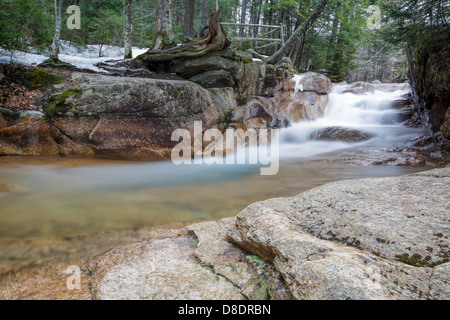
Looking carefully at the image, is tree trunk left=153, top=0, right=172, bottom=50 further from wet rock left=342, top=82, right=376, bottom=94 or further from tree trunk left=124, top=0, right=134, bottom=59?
wet rock left=342, top=82, right=376, bottom=94

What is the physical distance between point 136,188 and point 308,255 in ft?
12.6

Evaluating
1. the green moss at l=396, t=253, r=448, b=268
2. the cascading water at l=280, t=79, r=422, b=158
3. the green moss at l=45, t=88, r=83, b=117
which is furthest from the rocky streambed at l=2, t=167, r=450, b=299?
the cascading water at l=280, t=79, r=422, b=158

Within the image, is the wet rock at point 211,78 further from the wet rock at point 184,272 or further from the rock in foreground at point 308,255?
the wet rock at point 184,272

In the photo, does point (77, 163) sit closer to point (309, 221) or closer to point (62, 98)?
point (62, 98)

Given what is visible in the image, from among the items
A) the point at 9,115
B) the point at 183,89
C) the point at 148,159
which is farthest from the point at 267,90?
the point at 9,115

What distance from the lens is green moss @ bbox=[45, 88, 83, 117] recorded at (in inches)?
237

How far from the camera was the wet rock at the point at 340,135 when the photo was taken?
9.35 m

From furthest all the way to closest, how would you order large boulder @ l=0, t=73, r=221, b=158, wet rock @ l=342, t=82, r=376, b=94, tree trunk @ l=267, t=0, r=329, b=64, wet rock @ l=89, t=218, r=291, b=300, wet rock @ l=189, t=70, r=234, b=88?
wet rock @ l=342, t=82, r=376, b=94, tree trunk @ l=267, t=0, r=329, b=64, wet rock @ l=189, t=70, r=234, b=88, large boulder @ l=0, t=73, r=221, b=158, wet rock @ l=89, t=218, r=291, b=300

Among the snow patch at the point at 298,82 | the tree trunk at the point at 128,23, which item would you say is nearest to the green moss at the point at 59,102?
the tree trunk at the point at 128,23

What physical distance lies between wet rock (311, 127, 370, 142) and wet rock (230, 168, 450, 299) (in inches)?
273

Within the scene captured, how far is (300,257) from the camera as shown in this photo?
161 cm

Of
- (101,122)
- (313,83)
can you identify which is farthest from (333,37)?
(101,122)

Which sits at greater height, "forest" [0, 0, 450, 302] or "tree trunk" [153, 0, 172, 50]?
"tree trunk" [153, 0, 172, 50]

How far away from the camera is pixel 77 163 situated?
5.82 meters
